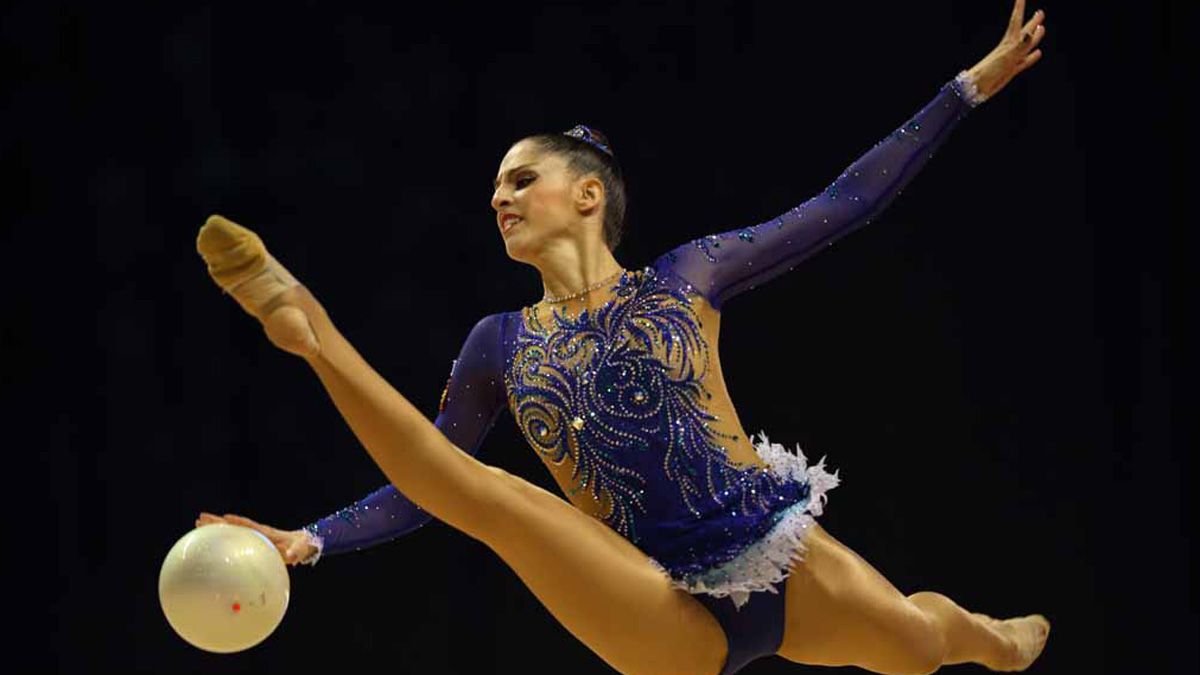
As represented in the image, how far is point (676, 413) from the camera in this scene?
7.36ft

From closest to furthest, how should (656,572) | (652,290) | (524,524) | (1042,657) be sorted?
(524,524) → (656,572) → (652,290) → (1042,657)

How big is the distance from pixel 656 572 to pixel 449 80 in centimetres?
177

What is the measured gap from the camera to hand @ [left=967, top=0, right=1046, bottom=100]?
2416mm

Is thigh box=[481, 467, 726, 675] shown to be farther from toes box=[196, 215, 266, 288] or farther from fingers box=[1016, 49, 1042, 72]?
fingers box=[1016, 49, 1042, 72]

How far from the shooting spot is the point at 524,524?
201cm

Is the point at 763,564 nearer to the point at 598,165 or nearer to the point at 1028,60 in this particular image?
the point at 598,165

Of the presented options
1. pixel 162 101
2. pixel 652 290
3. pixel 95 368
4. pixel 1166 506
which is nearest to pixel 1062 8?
pixel 1166 506

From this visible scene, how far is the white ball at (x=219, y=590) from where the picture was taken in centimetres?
191

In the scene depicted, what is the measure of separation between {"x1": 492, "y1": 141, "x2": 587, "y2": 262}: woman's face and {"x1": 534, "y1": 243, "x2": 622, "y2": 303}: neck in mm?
25

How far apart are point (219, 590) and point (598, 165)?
1.02 meters

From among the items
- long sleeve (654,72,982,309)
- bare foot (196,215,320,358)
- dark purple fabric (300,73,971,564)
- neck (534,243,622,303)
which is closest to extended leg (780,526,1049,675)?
dark purple fabric (300,73,971,564)

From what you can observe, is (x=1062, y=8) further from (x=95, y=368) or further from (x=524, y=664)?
(x=95, y=368)

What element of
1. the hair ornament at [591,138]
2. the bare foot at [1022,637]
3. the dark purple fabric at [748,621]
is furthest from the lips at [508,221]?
the bare foot at [1022,637]

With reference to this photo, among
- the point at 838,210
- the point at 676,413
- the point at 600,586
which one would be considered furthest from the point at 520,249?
the point at 600,586
